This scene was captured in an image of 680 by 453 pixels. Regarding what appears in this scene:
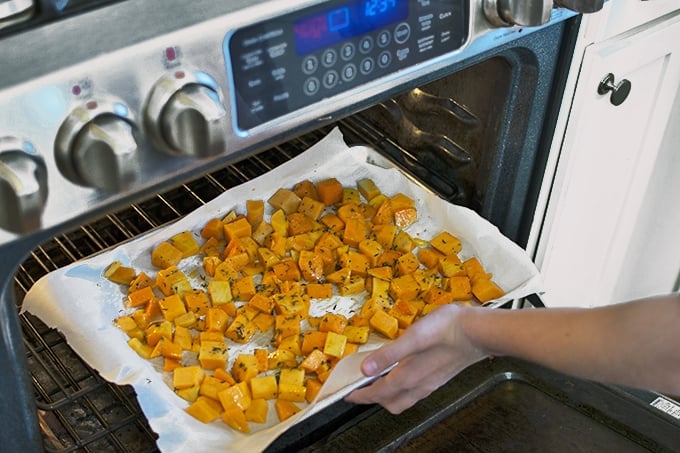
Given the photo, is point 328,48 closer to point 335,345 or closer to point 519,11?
point 519,11

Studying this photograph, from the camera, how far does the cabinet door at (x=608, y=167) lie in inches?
52.7

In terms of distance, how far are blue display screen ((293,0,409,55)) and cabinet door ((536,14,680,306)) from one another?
45 cm

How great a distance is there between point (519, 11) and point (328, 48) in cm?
26

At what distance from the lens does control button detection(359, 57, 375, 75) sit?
A: 0.94 m

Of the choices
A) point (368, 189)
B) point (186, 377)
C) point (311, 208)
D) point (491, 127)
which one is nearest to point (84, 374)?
point (186, 377)

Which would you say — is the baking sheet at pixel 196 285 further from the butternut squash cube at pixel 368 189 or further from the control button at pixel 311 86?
the control button at pixel 311 86

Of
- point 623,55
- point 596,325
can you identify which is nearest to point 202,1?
point 596,325

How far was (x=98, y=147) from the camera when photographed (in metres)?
0.75

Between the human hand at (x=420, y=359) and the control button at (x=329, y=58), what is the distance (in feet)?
1.10

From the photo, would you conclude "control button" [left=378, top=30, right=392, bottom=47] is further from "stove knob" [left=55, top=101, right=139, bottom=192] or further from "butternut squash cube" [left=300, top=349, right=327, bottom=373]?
"butternut squash cube" [left=300, top=349, right=327, bottom=373]

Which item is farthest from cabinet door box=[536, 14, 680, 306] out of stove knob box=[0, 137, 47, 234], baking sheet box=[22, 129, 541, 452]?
stove knob box=[0, 137, 47, 234]

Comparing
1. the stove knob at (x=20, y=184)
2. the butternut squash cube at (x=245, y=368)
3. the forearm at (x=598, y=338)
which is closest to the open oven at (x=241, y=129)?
the stove knob at (x=20, y=184)

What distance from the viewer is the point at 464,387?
123 cm

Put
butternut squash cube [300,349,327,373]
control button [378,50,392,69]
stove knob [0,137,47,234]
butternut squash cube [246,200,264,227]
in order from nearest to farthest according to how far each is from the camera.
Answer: stove knob [0,137,47,234]
control button [378,50,392,69]
butternut squash cube [300,349,327,373]
butternut squash cube [246,200,264,227]
